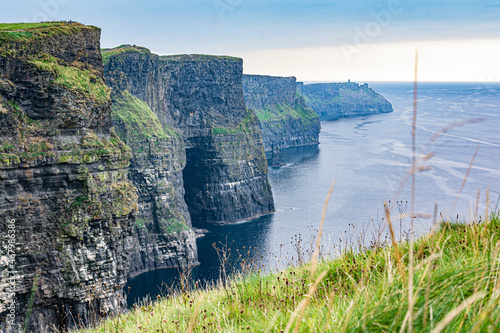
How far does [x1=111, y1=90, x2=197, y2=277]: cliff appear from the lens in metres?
72.4

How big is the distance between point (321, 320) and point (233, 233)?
284 ft

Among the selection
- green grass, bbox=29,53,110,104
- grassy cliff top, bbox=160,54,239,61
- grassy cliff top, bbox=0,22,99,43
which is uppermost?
grassy cliff top, bbox=160,54,239,61

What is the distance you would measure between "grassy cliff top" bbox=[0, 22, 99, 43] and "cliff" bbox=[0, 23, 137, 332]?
0.31ft

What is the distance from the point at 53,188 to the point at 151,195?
33487 mm

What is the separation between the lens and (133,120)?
76.9 metres

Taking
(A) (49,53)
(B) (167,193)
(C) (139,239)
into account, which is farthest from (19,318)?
(B) (167,193)

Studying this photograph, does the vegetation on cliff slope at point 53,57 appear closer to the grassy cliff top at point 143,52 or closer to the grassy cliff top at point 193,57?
the grassy cliff top at point 143,52

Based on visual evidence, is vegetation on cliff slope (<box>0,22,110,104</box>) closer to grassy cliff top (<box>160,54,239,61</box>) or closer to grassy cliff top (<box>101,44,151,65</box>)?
grassy cliff top (<box>101,44,151,65</box>)

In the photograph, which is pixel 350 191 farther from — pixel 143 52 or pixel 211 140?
pixel 143 52

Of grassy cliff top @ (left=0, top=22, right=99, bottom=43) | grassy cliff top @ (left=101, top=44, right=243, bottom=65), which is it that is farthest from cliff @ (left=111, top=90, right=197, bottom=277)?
grassy cliff top @ (left=0, top=22, right=99, bottom=43)

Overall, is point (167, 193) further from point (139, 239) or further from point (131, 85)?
point (131, 85)

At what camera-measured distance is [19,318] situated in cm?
3866

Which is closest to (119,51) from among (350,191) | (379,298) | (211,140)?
(211,140)

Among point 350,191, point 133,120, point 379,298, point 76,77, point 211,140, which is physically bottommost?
point 350,191
